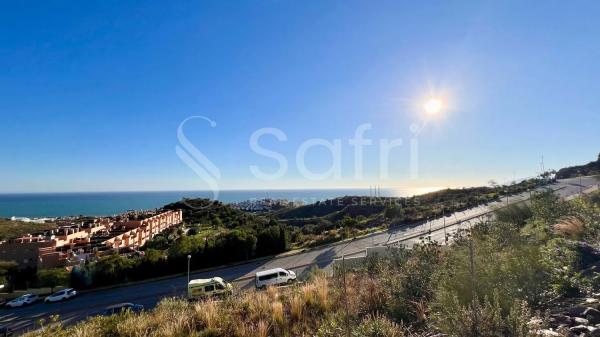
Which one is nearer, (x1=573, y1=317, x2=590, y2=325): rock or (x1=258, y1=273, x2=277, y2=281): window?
(x1=573, y1=317, x2=590, y2=325): rock

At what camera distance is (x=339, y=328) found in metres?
3.88

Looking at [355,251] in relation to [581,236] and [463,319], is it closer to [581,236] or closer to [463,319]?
[581,236]

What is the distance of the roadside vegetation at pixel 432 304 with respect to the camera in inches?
129

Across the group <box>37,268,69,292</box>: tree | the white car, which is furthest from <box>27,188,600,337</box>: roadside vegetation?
<box>37,268,69,292</box>: tree

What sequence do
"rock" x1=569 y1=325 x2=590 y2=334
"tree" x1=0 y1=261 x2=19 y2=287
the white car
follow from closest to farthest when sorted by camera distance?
"rock" x1=569 y1=325 x2=590 y2=334, the white car, "tree" x1=0 y1=261 x2=19 y2=287

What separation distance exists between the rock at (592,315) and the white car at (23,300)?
2832 centimetres

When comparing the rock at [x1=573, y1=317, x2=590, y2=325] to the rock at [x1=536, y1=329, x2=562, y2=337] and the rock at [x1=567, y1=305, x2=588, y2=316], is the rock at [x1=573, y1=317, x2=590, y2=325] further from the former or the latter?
the rock at [x1=536, y1=329, x2=562, y2=337]

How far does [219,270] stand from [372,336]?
23.2 m

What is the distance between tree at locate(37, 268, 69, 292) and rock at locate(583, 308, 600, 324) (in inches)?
1162

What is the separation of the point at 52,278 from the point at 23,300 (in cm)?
281

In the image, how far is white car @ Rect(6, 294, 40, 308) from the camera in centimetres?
1994

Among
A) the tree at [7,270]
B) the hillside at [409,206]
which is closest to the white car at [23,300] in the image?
the tree at [7,270]

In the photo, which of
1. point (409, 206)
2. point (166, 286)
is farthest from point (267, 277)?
point (409, 206)

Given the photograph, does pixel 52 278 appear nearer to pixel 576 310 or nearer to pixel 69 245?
pixel 69 245
